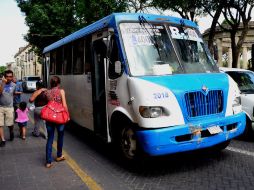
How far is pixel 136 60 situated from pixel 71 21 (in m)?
26.5

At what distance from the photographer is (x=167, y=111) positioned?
5652mm

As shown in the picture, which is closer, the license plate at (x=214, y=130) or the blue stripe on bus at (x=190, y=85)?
the blue stripe on bus at (x=190, y=85)

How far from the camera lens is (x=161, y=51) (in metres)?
6.48

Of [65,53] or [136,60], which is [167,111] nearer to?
[136,60]

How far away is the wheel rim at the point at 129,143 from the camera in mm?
6125

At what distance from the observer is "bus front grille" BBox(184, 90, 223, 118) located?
19.1ft

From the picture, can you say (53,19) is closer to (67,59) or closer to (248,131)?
(67,59)

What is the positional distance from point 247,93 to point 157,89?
151 inches

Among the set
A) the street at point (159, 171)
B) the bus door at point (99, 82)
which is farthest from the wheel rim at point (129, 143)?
the bus door at point (99, 82)

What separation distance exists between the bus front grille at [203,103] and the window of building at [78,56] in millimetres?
3675

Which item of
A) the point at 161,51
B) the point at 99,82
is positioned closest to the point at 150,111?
the point at 161,51

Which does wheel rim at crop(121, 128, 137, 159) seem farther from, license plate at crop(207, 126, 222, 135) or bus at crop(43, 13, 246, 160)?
license plate at crop(207, 126, 222, 135)

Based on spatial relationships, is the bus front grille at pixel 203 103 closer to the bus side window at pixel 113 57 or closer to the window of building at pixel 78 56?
the bus side window at pixel 113 57

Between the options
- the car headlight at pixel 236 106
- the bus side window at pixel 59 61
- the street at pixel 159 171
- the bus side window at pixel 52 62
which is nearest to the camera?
the street at pixel 159 171
